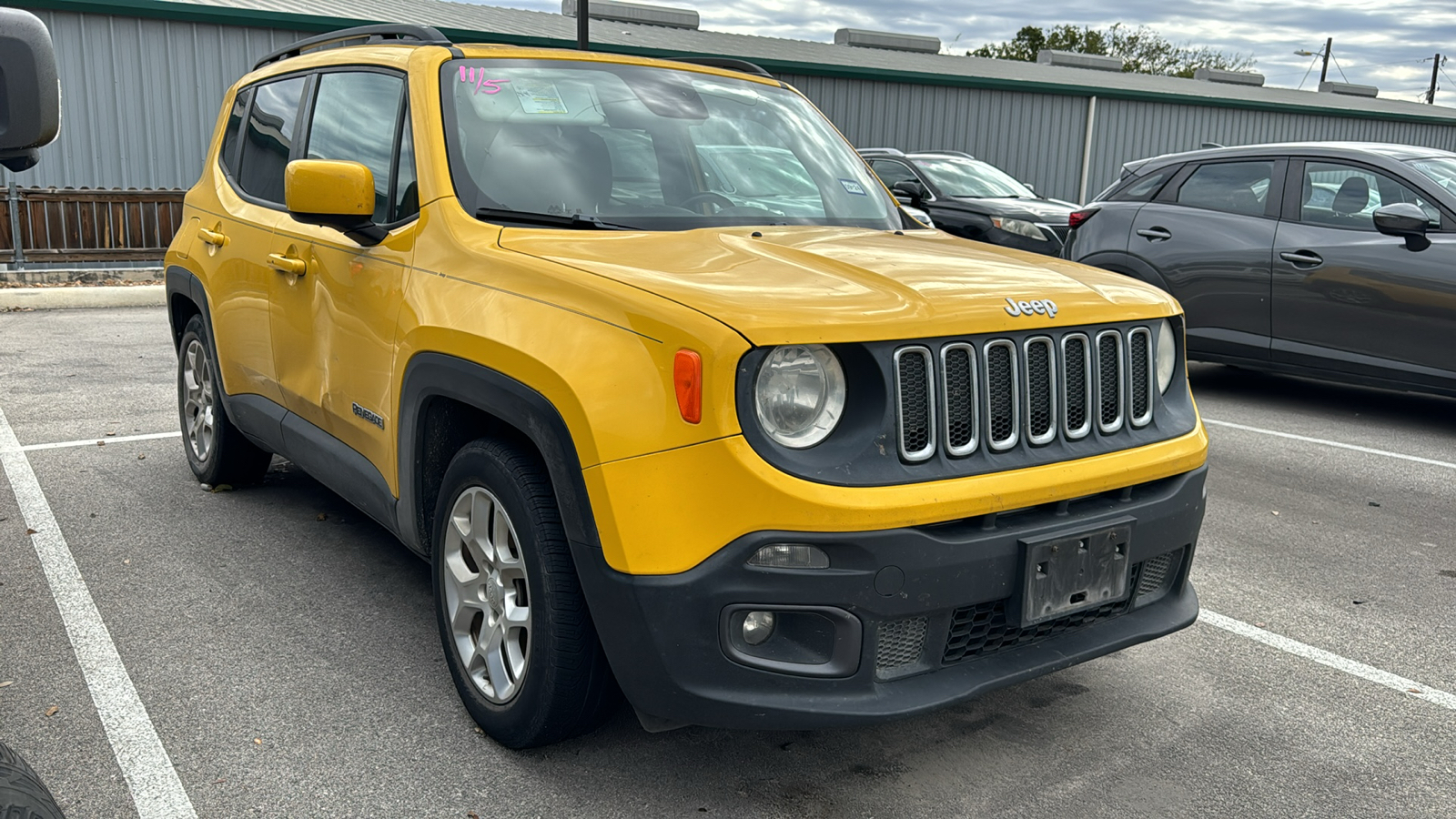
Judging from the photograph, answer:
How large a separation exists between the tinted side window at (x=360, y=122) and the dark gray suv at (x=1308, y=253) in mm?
5907

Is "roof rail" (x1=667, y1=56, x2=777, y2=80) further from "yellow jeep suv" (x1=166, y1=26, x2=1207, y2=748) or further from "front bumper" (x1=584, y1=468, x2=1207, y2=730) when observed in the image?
"front bumper" (x1=584, y1=468, x2=1207, y2=730)

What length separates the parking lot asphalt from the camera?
286 cm

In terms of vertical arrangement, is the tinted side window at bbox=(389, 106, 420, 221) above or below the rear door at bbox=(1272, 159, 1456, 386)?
above

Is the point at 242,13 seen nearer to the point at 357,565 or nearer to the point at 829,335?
the point at 357,565

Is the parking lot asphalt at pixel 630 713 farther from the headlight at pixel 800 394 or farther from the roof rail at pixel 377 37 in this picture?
the roof rail at pixel 377 37

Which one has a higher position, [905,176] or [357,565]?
[905,176]

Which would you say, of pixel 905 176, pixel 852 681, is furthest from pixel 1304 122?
pixel 852 681

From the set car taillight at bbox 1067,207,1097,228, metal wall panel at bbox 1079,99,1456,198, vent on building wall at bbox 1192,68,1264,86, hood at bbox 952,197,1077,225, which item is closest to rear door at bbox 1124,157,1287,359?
car taillight at bbox 1067,207,1097,228

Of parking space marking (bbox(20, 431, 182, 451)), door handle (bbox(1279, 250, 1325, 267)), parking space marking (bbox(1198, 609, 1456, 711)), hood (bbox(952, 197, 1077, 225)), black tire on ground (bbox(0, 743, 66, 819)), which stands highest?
door handle (bbox(1279, 250, 1325, 267))

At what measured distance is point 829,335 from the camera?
246 cm

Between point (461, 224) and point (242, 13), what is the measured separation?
15.8 m

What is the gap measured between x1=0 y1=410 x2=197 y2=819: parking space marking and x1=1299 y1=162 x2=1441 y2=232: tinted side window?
7.15m

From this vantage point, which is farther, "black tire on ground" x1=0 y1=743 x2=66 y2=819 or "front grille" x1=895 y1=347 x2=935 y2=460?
"front grille" x1=895 y1=347 x2=935 y2=460

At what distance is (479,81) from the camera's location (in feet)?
11.9
